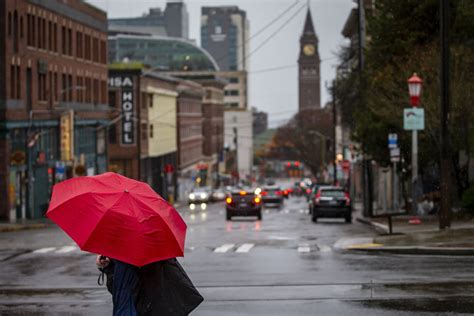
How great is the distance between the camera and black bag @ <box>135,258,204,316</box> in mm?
9578

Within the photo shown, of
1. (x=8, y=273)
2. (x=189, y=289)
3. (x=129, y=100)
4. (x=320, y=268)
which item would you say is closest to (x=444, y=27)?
(x=320, y=268)

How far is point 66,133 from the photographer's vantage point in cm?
7000

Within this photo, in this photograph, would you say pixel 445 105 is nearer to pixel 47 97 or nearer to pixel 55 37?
pixel 47 97

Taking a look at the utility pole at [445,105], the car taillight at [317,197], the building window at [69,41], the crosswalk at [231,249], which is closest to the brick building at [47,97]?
the building window at [69,41]

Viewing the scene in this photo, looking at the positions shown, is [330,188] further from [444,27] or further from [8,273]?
[8,273]

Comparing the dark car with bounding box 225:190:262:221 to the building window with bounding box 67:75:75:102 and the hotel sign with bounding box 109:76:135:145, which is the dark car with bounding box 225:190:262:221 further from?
the hotel sign with bounding box 109:76:135:145

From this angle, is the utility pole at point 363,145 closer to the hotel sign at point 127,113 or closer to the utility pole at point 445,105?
the utility pole at point 445,105

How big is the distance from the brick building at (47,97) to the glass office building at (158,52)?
103452 mm

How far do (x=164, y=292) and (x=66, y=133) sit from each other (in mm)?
61207

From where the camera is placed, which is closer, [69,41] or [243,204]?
[243,204]

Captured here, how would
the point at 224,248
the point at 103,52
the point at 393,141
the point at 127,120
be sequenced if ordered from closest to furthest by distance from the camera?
the point at 224,248
the point at 393,141
the point at 103,52
the point at 127,120

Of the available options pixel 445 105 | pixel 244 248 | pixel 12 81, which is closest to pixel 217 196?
pixel 12 81

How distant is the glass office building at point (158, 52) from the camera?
188 meters

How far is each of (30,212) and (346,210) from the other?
69.4ft
